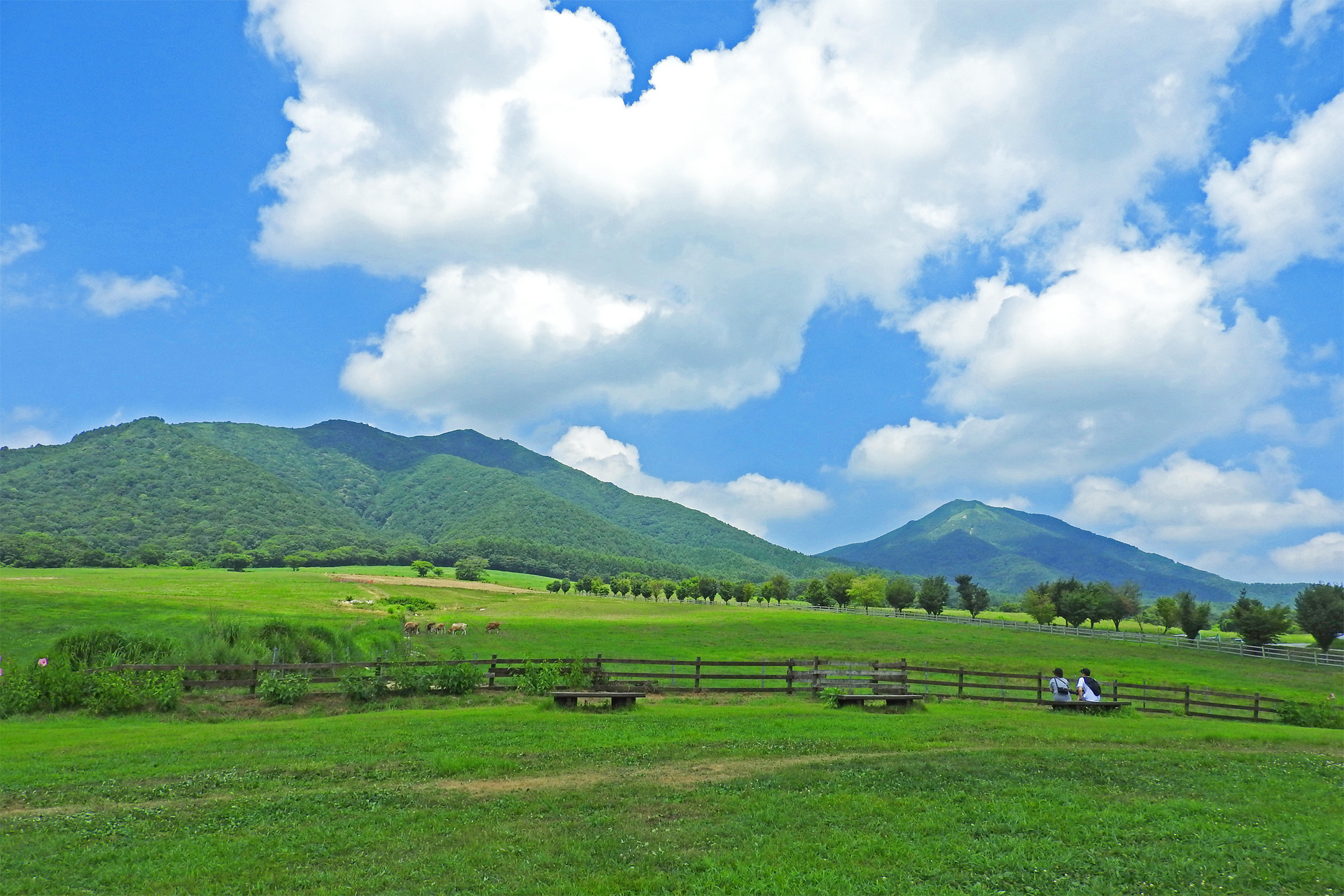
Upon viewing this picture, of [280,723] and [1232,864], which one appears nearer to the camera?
[1232,864]

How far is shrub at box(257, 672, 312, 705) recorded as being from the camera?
25141 mm

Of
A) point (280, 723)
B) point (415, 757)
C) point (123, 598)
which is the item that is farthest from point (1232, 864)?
point (123, 598)

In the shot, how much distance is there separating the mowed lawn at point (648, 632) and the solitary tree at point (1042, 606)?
15.9 m

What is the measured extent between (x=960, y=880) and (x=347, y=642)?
3333 cm

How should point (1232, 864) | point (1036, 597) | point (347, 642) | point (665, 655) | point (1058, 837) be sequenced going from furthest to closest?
point (1036, 597), point (665, 655), point (347, 642), point (1058, 837), point (1232, 864)

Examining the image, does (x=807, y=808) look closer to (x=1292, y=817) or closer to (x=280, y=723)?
(x=1292, y=817)

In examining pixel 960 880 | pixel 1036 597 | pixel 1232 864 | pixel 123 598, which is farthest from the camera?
pixel 1036 597

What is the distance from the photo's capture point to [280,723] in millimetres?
21281

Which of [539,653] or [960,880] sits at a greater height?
[960,880]

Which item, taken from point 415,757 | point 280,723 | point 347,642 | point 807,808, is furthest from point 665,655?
point 807,808

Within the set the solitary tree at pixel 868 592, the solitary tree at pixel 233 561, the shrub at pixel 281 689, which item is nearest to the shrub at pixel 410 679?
the shrub at pixel 281 689

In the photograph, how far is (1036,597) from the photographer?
103562 mm

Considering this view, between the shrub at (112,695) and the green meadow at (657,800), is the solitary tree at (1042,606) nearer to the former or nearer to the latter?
the green meadow at (657,800)

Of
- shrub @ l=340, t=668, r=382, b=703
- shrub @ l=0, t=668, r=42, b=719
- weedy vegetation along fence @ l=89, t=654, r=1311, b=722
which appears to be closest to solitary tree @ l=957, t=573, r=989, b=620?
weedy vegetation along fence @ l=89, t=654, r=1311, b=722
